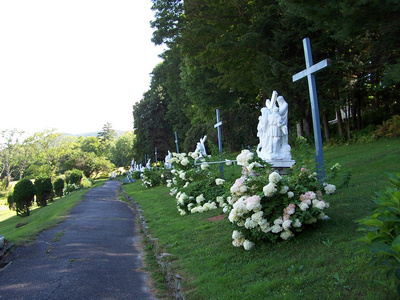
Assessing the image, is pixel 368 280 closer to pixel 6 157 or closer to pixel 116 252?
pixel 116 252

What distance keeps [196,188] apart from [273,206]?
19.5 ft

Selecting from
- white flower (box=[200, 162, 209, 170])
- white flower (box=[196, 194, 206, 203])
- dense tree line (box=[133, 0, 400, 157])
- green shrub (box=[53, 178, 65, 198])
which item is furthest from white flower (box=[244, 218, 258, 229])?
green shrub (box=[53, 178, 65, 198])

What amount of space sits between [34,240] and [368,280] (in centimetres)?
794

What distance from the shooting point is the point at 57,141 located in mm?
64375

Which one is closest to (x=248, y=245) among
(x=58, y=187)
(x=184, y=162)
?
(x=184, y=162)

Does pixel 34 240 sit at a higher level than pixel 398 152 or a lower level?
lower

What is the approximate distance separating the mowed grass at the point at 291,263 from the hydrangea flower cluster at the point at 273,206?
210 millimetres

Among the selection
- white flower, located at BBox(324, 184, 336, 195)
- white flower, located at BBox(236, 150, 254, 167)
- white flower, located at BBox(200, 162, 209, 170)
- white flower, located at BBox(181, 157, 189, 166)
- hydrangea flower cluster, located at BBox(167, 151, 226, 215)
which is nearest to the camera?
white flower, located at BBox(324, 184, 336, 195)

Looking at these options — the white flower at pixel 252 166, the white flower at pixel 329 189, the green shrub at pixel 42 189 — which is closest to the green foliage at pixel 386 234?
the white flower at pixel 329 189

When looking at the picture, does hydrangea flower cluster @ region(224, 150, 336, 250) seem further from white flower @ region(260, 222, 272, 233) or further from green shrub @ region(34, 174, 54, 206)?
green shrub @ region(34, 174, 54, 206)

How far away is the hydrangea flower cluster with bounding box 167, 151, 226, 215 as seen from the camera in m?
9.73

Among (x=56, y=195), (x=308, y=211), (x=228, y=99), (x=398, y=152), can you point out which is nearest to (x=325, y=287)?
(x=308, y=211)

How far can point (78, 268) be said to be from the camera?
19.9 ft

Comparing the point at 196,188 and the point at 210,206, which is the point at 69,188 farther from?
the point at 210,206
